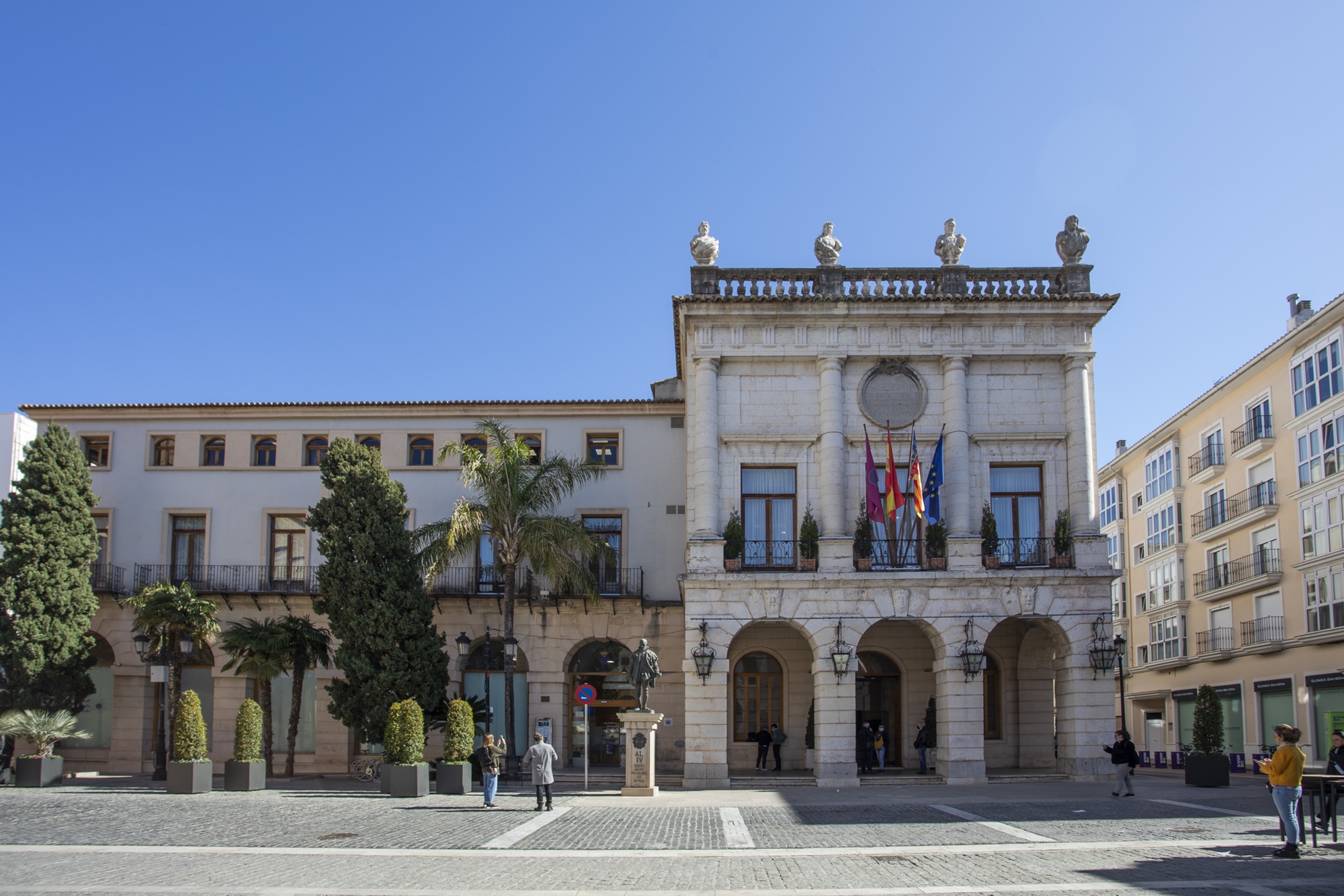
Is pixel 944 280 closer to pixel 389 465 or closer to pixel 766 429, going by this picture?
pixel 766 429

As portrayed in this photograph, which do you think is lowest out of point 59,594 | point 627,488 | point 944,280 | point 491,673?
point 491,673

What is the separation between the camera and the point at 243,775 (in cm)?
2639

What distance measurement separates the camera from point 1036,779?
29531 mm

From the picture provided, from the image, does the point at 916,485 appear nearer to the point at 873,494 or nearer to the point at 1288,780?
the point at 873,494

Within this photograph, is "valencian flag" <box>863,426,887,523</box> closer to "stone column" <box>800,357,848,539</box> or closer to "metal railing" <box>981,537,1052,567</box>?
"stone column" <box>800,357,848,539</box>

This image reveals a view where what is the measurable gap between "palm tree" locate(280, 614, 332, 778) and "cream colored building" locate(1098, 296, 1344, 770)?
27994mm

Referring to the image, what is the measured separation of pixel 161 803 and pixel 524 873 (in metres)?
12.2

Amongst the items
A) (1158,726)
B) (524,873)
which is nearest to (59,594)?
(524,873)

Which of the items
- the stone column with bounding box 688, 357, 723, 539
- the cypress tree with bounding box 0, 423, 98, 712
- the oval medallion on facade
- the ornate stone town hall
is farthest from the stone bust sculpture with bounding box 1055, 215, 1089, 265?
the cypress tree with bounding box 0, 423, 98, 712

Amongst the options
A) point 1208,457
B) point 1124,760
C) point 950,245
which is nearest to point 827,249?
point 950,245

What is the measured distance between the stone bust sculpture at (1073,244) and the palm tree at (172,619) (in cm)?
2417

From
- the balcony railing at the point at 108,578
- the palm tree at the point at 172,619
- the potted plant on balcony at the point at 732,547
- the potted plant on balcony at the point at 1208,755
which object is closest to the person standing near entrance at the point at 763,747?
the potted plant on balcony at the point at 732,547

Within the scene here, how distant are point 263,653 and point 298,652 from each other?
0.95 metres

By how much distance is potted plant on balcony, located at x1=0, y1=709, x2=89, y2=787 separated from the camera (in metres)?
28.0
